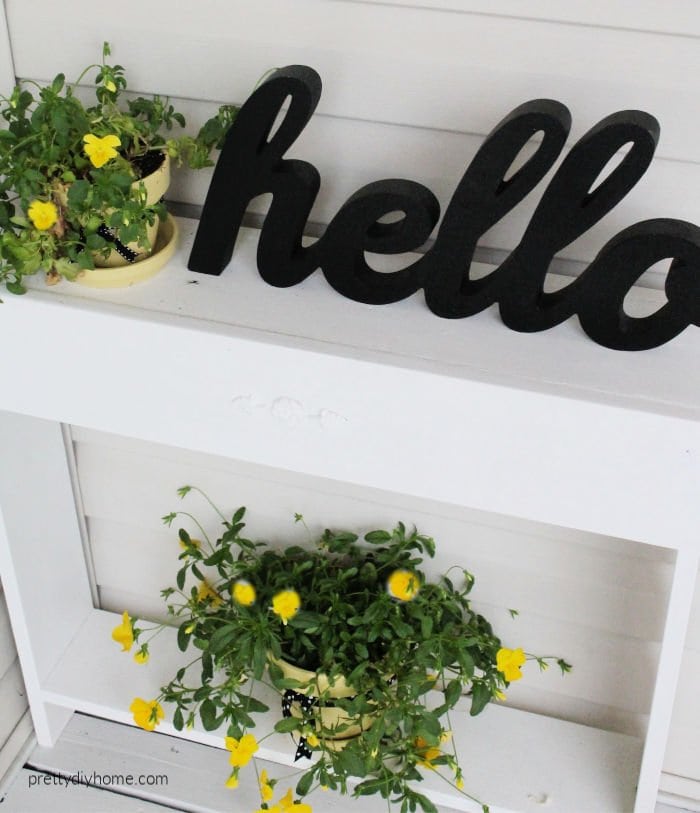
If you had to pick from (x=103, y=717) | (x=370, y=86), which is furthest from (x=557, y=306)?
(x=103, y=717)

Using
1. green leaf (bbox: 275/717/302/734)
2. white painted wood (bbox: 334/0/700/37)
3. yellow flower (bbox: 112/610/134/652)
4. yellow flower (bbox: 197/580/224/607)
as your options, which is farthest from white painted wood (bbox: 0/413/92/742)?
white painted wood (bbox: 334/0/700/37)

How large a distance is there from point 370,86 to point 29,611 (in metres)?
1.05

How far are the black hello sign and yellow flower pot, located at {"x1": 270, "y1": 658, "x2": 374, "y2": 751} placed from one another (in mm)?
634

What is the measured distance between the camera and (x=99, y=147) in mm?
1115

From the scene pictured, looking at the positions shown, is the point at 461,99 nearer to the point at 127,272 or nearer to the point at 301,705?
the point at 127,272

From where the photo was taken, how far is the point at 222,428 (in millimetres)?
1233

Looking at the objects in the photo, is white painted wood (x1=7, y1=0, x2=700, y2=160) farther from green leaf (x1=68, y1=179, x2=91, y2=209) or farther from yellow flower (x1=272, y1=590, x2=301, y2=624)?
yellow flower (x1=272, y1=590, x2=301, y2=624)

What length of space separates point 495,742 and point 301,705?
1.17 ft

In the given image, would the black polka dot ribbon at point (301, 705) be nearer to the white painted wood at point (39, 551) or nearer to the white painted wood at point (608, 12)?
the white painted wood at point (39, 551)

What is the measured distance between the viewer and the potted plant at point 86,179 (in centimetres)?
113

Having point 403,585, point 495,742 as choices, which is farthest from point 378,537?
point 495,742

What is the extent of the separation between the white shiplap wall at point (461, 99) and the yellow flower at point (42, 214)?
10.2 inches

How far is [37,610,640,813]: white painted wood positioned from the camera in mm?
1542

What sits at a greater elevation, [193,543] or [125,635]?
[193,543]
